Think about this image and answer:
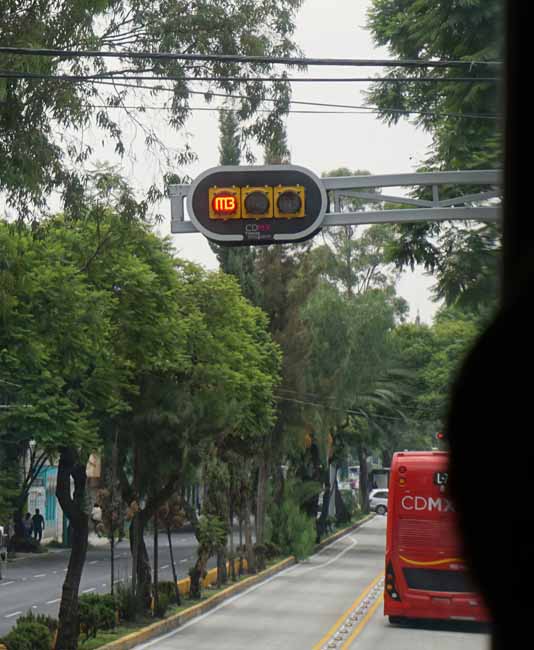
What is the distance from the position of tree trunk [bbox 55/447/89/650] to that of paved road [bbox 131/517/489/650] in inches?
91.5

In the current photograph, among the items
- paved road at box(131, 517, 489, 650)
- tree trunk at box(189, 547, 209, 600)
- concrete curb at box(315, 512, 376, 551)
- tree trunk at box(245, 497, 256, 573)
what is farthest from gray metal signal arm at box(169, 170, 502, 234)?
concrete curb at box(315, 512, 376, 551)

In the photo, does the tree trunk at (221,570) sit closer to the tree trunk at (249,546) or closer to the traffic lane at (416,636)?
the tree trunk at (249,546)

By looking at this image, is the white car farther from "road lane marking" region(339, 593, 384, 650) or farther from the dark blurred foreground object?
the dark blurred foreground object

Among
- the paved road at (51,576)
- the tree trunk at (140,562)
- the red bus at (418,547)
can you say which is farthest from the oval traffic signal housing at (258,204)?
the paved road at (51,576)

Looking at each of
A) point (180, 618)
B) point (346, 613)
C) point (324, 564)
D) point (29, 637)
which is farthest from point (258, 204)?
point (324, 564)

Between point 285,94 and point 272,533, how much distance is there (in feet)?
106

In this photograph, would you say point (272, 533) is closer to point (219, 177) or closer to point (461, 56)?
point (461, 56)

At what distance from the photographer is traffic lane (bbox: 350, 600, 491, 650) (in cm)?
2195

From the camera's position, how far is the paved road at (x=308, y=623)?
22.2 m

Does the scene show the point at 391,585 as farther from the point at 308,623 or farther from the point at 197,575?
the point at 197,575

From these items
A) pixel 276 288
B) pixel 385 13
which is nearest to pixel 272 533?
pixel 276 288

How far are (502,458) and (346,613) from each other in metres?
27.2

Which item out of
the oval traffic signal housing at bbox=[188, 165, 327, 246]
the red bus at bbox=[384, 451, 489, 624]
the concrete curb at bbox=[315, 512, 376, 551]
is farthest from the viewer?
the concrete curb at bbox=[315, 512, 376, 551]

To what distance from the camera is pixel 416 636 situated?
23469 millimetres
